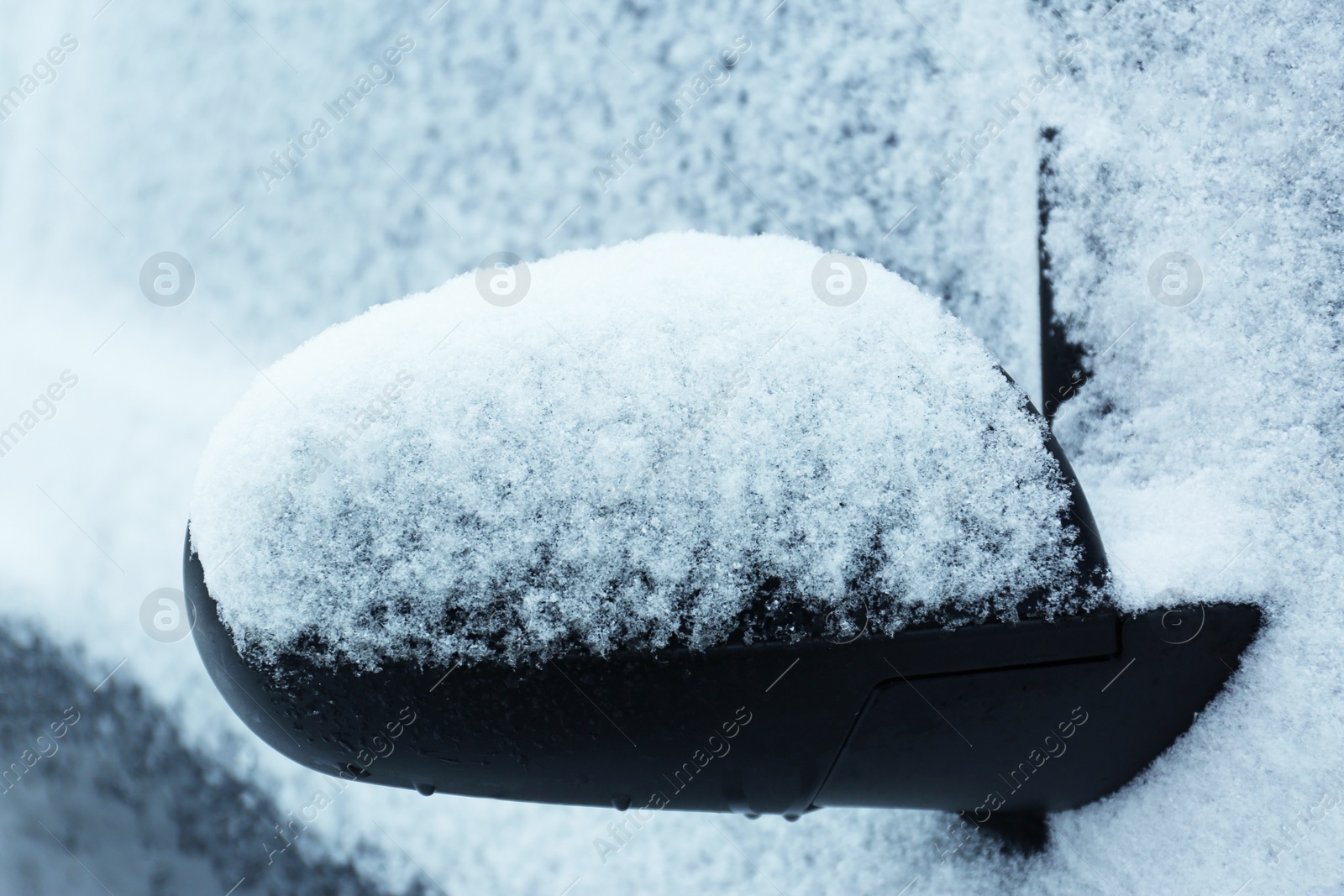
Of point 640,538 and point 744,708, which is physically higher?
point 640,538

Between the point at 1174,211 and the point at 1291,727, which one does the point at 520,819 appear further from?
the point at 1174,211

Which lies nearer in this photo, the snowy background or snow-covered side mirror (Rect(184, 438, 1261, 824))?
snow-covered side mirror (Rect(184, 438, 1261, 824))

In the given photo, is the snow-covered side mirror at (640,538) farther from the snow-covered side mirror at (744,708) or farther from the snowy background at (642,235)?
the snowy background at (642,235)

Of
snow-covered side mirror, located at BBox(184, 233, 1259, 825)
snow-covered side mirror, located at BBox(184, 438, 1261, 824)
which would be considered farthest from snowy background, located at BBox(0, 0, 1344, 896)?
snow-covered side mirror, located at BBox(184, 233, 1259, 825)

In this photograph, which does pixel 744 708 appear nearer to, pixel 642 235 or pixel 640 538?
pixel 640 538

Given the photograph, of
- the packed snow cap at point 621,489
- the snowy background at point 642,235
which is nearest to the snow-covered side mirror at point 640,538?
the packed snow cap at point 621,489

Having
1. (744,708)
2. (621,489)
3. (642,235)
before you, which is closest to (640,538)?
(621,489)

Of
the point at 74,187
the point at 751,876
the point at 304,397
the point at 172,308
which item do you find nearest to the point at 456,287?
the point at 304,397

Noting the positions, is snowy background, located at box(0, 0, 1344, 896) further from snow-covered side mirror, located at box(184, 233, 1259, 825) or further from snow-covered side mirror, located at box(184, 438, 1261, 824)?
snow-covered side mirror, located at box(184, 233, 1259, 825)
